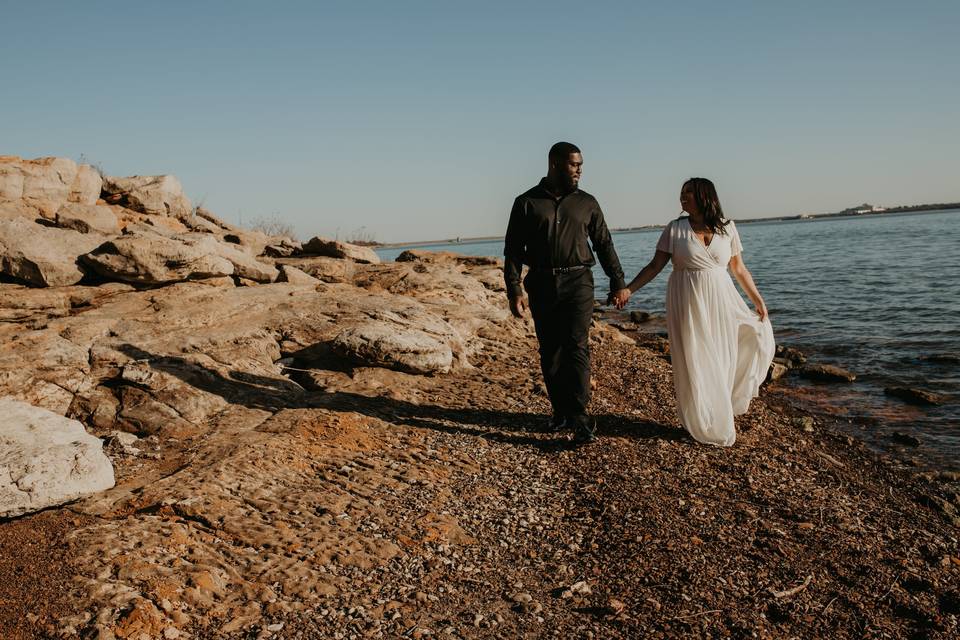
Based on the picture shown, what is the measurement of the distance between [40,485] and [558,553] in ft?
12.3

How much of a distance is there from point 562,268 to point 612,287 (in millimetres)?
627

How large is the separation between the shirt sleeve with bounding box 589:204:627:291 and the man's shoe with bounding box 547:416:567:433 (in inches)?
58.8

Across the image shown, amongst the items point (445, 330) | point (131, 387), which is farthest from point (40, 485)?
point (445, 330)

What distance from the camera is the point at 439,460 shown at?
20.0 feet

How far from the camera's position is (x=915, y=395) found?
971 centimetres

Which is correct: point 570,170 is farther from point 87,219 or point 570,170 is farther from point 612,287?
point 87,219

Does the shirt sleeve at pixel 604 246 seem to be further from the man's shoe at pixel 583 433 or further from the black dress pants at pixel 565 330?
the man's shoe at pixel 583 433

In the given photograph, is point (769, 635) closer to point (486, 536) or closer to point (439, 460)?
point (486, 536)

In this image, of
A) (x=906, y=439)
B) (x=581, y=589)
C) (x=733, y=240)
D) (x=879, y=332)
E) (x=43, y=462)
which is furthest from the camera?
(x=879, y=332)

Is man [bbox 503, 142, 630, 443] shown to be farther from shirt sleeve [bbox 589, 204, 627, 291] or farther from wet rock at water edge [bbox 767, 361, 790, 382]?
wet rock at water edge [bbox 767, 361, 790, 382]

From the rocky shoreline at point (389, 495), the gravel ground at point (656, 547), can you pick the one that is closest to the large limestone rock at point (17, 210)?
the rocky shoreline at point (389, 495)

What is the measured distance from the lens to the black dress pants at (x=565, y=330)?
6488mm

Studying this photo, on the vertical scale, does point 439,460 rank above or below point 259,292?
below

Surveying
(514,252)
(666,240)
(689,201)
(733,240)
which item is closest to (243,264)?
(514,252)
